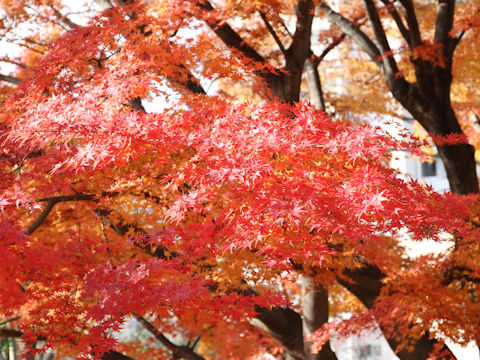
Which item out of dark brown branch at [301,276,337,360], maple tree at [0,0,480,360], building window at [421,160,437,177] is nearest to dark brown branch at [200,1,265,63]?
maple tree at [0,0,480,360]

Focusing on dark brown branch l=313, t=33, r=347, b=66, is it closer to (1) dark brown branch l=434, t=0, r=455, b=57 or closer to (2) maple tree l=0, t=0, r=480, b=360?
(2) maple tree l=0, t=0, r=480, b=360

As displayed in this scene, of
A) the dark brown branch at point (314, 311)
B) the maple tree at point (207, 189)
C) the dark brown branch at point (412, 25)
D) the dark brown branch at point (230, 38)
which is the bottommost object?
the dark brown branch at point (314, 311)

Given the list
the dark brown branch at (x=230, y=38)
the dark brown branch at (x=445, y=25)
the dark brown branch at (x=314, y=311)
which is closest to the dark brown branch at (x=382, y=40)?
the dark brown branch at (x=445, y=25)

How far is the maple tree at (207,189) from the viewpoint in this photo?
12.6 feet

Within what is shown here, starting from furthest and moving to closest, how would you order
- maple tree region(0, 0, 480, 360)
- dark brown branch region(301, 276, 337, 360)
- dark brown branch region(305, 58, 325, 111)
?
dark brown branch region(305, 58, 325, 111), dark brown branch region(301, 276, 337, 360), maple tree region(0, 0, 480, 360)

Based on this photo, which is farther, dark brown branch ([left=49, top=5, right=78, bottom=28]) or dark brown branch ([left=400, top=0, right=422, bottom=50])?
dark brown branch ([left=49, top=5, right=78, bottom=28])

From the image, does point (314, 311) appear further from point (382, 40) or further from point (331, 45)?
point (331, 45)

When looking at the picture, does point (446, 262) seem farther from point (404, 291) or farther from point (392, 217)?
point (392, 217)

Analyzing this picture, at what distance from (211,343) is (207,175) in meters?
10.8

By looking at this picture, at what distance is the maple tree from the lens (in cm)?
384

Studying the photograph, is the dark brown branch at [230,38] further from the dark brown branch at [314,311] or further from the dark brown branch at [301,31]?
the dark brown branch at [314,311]

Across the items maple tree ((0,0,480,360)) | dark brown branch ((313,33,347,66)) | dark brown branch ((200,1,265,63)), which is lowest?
maple tree ((0,0,480,360))

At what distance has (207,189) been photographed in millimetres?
4254

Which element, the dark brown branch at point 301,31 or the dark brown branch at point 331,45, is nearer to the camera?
the dark brown branch at point 301,31
